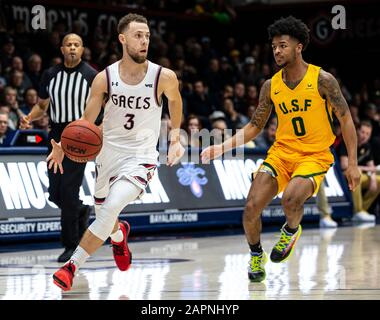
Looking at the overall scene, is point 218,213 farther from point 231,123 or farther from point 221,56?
point 221,56

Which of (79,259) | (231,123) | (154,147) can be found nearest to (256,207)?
(154,147)

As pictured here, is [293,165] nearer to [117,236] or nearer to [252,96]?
[117,236]

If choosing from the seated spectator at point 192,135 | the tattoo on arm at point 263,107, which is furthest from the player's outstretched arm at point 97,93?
the seated spectator at point 192,135

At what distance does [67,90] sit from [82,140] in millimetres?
2216

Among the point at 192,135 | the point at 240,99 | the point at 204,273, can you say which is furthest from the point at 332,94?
the point at 240,99

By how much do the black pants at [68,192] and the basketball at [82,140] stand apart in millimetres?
1965

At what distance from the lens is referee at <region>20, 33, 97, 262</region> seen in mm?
10258

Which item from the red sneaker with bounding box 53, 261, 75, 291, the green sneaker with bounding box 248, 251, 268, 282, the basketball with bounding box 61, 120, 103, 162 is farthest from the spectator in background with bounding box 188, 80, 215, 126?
the red sneaker with bounding box 53, 261, 75, 291

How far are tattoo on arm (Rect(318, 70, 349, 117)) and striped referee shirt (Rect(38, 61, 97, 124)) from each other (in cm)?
288

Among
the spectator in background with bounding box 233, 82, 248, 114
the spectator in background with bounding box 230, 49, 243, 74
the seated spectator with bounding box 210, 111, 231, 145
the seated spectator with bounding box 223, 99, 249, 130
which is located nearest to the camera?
the seated spectator with bounding box 210, 111, 231, 145

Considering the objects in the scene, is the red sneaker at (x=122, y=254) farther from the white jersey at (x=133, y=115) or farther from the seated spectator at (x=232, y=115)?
the seated spectator at (x=232, y=115)

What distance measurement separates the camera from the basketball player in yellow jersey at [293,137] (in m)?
8.42

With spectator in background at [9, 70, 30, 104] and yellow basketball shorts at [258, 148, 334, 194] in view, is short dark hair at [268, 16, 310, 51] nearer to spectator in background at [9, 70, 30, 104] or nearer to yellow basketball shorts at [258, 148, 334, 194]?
yellow basketball shorts at [258, 148, 334, 194]

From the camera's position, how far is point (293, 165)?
865 centimetres
